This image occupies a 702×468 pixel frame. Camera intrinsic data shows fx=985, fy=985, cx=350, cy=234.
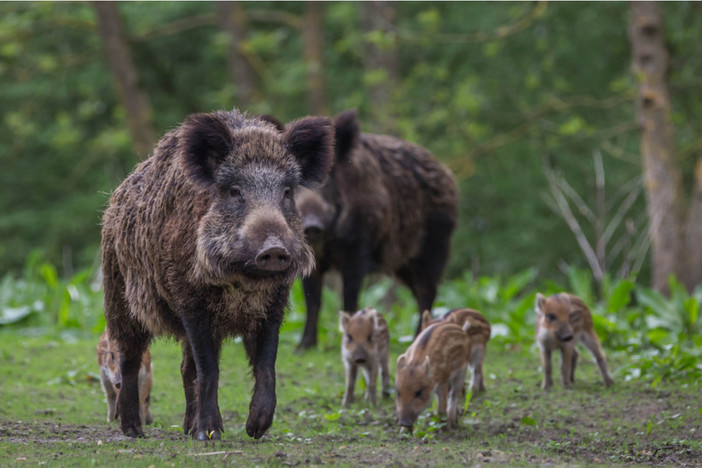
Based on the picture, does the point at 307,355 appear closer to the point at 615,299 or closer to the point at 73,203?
the point at 615,299

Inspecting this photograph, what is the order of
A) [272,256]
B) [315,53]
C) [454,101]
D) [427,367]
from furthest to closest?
[315,53] < [454,101] < [427,367] < [272,256]

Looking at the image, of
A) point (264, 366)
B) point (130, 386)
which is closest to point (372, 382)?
point (130, 386)

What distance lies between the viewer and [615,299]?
1163 cm

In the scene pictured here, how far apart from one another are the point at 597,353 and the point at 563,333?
0.41 metres

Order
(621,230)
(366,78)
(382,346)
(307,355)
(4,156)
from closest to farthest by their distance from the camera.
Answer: (382,346) → (307,355) → (366,78) → (621,230) → (4,156)

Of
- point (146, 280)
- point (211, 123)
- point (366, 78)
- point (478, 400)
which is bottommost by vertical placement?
point (478, 400)

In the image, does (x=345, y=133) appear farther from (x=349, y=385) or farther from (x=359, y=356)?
(x=349, y=385)

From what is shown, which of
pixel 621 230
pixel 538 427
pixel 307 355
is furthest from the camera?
pixel 621 230

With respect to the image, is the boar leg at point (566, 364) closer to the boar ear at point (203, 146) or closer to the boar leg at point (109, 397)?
the boar leg at point (109, 397)

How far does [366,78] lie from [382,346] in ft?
28.8

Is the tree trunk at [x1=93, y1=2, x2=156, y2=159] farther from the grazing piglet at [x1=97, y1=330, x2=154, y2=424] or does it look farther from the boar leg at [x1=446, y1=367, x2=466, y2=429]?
the boar leg at [x1=446, y1=367, x2=466, y2=429]

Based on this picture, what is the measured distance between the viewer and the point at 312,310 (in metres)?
11.1

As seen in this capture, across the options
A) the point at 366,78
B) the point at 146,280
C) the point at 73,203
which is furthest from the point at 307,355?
the point at 73,203

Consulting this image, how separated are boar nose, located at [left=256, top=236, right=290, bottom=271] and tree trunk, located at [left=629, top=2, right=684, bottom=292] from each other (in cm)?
955
